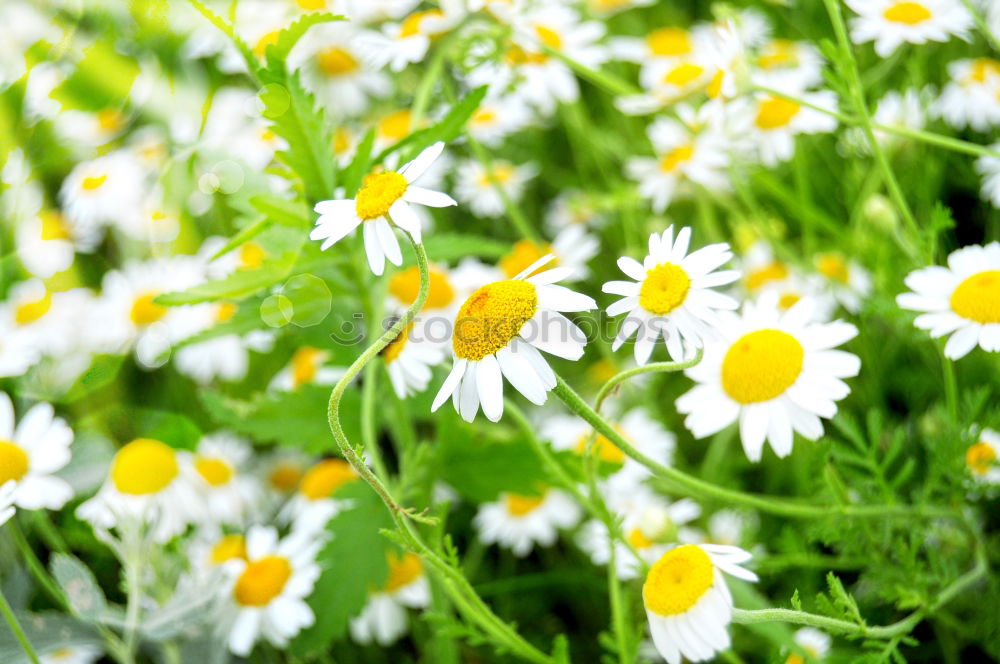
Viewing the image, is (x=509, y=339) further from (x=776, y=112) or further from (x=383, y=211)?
(x=776, y=112)

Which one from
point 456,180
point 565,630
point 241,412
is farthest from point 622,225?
point 241,412

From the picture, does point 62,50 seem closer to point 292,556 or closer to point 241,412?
point 241,412

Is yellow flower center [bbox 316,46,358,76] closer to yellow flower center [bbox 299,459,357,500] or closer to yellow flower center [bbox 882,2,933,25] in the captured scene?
yellow flower center [bbox 299,459,357,500]

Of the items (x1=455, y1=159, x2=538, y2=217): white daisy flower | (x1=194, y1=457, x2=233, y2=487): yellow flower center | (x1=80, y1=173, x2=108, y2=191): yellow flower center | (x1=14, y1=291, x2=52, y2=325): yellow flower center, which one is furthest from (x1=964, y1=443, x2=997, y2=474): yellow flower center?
(x1=80, y1=173, x2=108, y2=191): yellow flower center

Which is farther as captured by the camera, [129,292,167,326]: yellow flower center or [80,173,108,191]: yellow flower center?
[80,173,108,191]: yellow flower center

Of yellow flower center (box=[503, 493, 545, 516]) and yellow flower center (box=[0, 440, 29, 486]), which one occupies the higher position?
yellow flower center (box=[0, 440, 29, 486])

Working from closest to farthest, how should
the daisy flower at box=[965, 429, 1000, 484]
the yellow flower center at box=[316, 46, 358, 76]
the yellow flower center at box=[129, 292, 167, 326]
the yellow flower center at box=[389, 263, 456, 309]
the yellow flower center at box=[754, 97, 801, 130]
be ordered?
1. the daisy flower at box=[965, 429, 1000, 484]
2. the yellow flower center at box=[389, 263, 456, 309]
3. the yellow flower center at box=[754, 97, 801, 130]
4. the yellow flower center at box=[129, 292, 167, 326]
5. the yellow flower center at box=[316, 46, 358, 76]

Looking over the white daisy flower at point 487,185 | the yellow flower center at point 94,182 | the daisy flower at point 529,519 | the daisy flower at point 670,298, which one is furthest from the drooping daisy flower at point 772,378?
the yellow flower center at point 94,182

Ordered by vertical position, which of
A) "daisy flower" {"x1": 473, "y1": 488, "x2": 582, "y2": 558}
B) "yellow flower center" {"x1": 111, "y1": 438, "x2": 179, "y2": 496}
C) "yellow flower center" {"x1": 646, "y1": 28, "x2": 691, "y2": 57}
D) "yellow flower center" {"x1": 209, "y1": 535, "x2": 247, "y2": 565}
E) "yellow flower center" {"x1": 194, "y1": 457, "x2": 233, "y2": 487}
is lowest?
"daisy flower" {"x1": 473, "y1": 488, "x2": 582, "y2": 558}
